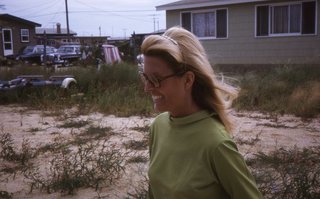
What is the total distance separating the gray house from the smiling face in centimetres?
1391

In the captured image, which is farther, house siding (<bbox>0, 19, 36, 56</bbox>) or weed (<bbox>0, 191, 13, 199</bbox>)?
house siding (<bbox>0, 19, 36, 56</bbox>)

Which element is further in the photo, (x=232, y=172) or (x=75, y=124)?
(x=75, y=124)

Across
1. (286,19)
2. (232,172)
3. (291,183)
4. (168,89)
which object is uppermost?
(286,19)

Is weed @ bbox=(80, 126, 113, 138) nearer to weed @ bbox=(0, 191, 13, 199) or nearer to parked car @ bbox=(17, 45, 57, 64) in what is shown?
weed @ bbox=(0, 191, 13, 199)

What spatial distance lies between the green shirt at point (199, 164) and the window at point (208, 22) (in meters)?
17.3

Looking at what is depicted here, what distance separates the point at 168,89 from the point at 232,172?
430 millimetres

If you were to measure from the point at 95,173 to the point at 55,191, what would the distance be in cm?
45

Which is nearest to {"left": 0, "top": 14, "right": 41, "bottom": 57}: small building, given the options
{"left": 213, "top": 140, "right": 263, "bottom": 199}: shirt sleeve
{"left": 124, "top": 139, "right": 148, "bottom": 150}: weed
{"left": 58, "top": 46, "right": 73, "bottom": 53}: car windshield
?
{"left": 58, "top": 46, "right": 73, "bottom": 53}: car windshield

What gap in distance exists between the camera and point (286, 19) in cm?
1708

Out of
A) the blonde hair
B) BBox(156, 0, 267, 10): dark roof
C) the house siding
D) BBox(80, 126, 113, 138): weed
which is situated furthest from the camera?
the house siding

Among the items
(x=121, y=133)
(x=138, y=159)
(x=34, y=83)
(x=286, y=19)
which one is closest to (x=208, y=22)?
(x=286, y=19)

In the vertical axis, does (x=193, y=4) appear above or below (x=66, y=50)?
above

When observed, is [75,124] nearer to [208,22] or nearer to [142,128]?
[142,128]

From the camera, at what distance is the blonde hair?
171 centimetres
